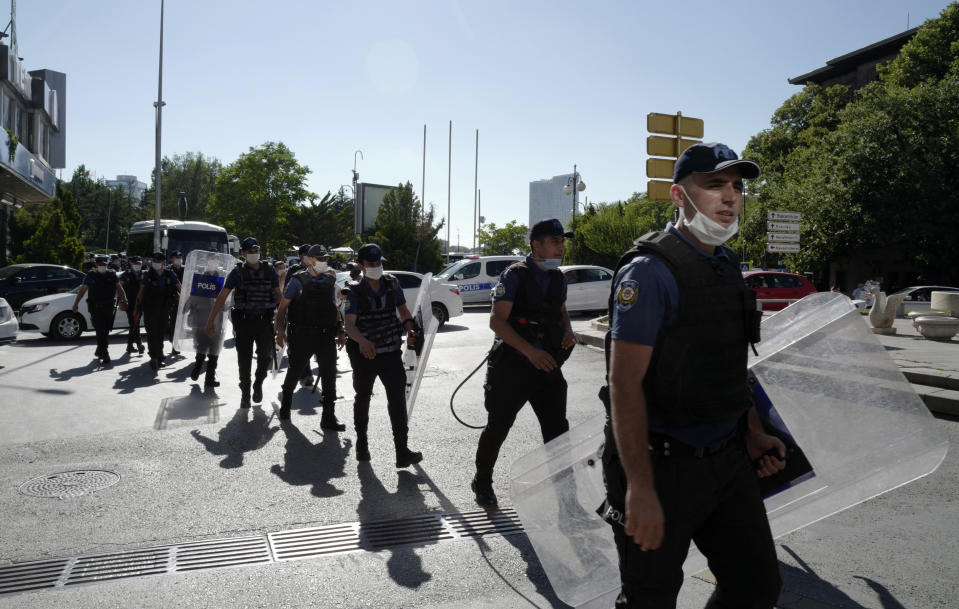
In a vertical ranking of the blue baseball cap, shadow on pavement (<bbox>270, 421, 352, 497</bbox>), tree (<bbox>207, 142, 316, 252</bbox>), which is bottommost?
shadow on pavement (<bbox>270, 421, 352, 497</bbox>)

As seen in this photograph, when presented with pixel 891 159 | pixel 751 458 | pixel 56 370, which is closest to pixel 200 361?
pixel 56 370

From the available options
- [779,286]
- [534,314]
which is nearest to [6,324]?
[534,314]

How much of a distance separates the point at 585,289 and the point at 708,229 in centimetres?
1941

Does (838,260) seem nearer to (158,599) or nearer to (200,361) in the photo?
(200,361)

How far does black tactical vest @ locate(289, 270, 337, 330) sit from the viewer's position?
713 cm

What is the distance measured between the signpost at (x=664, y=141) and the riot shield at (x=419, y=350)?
5.55m

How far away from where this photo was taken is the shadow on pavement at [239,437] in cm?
611

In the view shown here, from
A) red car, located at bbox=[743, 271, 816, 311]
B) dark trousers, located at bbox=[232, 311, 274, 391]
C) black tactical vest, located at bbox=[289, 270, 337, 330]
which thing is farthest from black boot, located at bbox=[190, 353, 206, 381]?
red car, located at bbox=[743, 271, 816, 311]

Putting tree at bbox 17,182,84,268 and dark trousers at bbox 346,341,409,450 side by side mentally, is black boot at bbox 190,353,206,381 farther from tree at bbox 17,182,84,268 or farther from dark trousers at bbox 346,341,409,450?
tree at bbox 17,182,84,268

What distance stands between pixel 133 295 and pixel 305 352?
669 cm

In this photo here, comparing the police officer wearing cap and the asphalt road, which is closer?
the police officer wearing cap

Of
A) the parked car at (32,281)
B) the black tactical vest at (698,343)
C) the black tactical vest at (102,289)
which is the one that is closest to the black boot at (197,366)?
the black tactical vest at (102,289)

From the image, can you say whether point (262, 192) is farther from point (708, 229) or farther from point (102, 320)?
point (708, 229)

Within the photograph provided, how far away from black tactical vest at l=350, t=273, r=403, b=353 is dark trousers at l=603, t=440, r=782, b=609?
370cm
